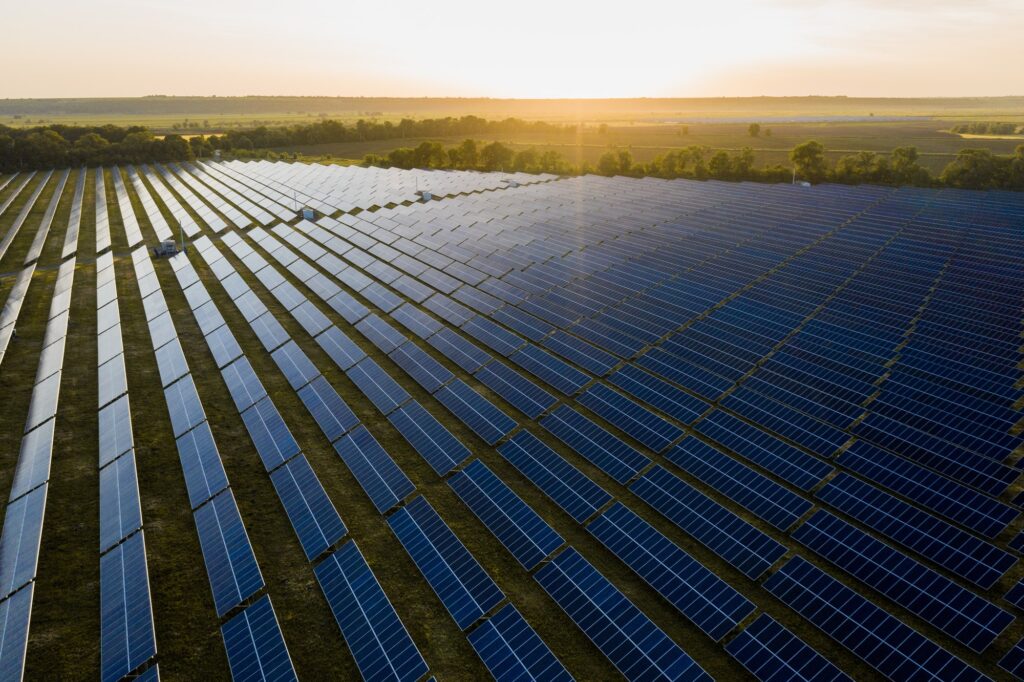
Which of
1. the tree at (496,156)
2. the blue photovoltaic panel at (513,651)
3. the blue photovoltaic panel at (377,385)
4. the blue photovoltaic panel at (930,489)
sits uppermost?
the tree at (496,156)

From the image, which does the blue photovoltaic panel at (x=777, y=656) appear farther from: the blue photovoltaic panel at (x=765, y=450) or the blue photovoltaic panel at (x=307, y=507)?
the blue photovoltaic panel at (x=307, y=507)

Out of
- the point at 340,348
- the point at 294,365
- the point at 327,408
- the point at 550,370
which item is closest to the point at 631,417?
the point at 550,370

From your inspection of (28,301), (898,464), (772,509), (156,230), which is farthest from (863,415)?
(156,230)

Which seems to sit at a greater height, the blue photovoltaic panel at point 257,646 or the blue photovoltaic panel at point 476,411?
the blue photovoltaic panel at point 476,411

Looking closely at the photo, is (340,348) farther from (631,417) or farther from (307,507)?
(631,417)

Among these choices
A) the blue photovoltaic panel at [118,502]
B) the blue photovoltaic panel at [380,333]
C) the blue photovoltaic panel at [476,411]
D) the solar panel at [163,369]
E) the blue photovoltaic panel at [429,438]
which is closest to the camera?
the blue photovoltaic panel at [118,502]

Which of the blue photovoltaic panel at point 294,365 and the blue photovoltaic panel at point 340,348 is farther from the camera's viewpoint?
the blue photovoltaic panel at point 340,348

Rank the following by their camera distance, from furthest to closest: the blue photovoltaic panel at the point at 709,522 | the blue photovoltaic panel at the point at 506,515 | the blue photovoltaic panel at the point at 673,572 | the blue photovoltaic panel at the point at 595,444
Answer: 1. the blue photovoltaic panel at the point at 595,444
2. the blue photovoltaic panel at the point at 506,515
3. the blue photovoltaic panel at the point at 709,522
4. the blue photovoltaic panel at the point at 673,572

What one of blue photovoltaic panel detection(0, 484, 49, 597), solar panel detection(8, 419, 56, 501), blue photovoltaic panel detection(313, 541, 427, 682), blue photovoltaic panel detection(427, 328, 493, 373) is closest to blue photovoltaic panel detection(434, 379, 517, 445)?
blue photovoltaic panel detection(427, 328, 493, 373)

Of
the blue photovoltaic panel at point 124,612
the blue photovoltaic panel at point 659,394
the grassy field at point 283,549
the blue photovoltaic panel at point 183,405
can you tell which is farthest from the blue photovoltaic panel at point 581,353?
the blue photovoltaic panel at point 124,612

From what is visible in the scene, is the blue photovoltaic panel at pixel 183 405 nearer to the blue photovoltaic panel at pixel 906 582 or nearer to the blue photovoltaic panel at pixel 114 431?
the blue photovoltaic panel at pixel 114 431
